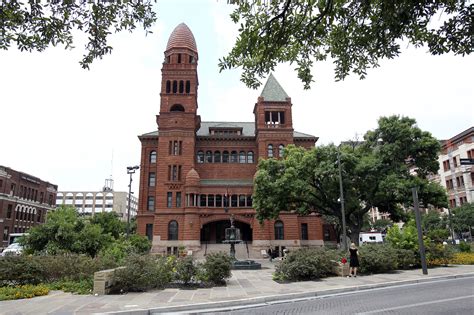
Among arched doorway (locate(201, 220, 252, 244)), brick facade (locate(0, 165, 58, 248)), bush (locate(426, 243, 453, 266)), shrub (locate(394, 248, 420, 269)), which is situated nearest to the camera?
shrub (locate(394, 248, 420, 269))

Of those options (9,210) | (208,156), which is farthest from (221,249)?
(9,210)

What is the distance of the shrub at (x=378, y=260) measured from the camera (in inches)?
651

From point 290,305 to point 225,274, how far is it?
503 centimetres

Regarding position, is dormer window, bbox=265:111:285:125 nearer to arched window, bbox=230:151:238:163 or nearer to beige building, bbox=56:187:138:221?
arched window, bbox=230:151:238:163

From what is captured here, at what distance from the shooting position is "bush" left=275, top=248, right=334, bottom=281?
1501 centimetres

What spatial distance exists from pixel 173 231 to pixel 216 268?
31.9 m

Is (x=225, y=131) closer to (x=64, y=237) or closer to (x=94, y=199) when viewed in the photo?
(x=64, y=237)

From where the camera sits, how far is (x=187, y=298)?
11008 mm

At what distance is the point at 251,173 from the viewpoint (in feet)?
164

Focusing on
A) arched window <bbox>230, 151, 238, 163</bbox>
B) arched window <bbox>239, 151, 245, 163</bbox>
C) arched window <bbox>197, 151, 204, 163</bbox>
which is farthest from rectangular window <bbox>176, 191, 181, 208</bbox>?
arched window <bbox>239, 151, 245, 163</bbox>

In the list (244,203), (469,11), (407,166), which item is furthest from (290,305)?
(244,203)

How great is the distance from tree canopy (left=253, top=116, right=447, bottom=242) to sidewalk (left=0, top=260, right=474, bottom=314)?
1230cm

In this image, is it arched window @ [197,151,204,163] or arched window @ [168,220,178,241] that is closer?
arched window @ [168,220,178,241]

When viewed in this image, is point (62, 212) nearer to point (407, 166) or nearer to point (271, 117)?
point (407, 166)
